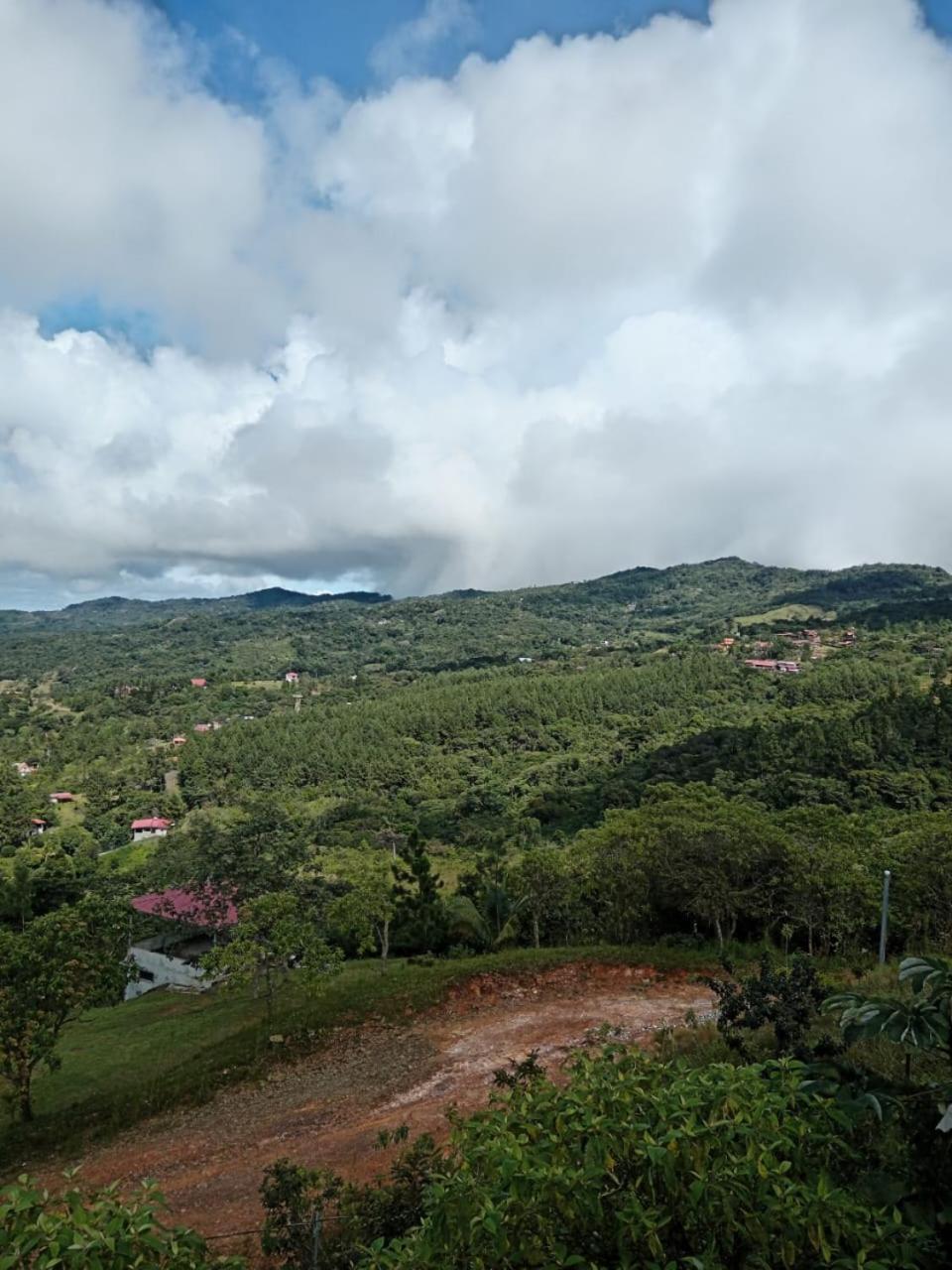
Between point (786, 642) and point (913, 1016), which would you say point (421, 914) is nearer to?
point (913, 1016)

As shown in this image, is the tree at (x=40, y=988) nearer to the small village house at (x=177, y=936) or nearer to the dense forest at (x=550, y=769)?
the small village house at (x=177, y=936)

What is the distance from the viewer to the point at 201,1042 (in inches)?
715

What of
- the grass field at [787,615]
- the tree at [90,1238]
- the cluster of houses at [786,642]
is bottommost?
the tree at [90,1238]

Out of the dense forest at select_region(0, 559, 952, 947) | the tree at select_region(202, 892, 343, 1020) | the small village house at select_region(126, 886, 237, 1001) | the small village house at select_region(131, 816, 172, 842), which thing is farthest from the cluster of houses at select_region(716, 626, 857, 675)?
the tree at select_region(202, 892, 343, 1020)

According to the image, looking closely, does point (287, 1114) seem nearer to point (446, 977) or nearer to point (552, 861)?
point (446, 977)

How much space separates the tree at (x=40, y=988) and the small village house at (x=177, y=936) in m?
12.5

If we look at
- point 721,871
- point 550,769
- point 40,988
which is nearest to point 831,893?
point 721,871

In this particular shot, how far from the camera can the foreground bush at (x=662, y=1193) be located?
259 centimetres

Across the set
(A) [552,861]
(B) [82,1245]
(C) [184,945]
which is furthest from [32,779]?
(B) [82,1245]

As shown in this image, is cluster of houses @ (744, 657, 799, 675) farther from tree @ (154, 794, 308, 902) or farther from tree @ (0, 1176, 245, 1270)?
tree @ (0, 1176, 245, 1270)

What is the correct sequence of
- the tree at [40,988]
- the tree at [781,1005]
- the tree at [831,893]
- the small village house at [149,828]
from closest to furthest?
the tree at [781,1005], the tree at [40,988], the tree at [831,893], the small village house at [149,828]

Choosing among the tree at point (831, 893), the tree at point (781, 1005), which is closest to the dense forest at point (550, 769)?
the tree at point (831, 893)

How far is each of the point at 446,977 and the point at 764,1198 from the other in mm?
15732

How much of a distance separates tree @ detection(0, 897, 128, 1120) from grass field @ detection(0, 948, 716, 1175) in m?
0.71
